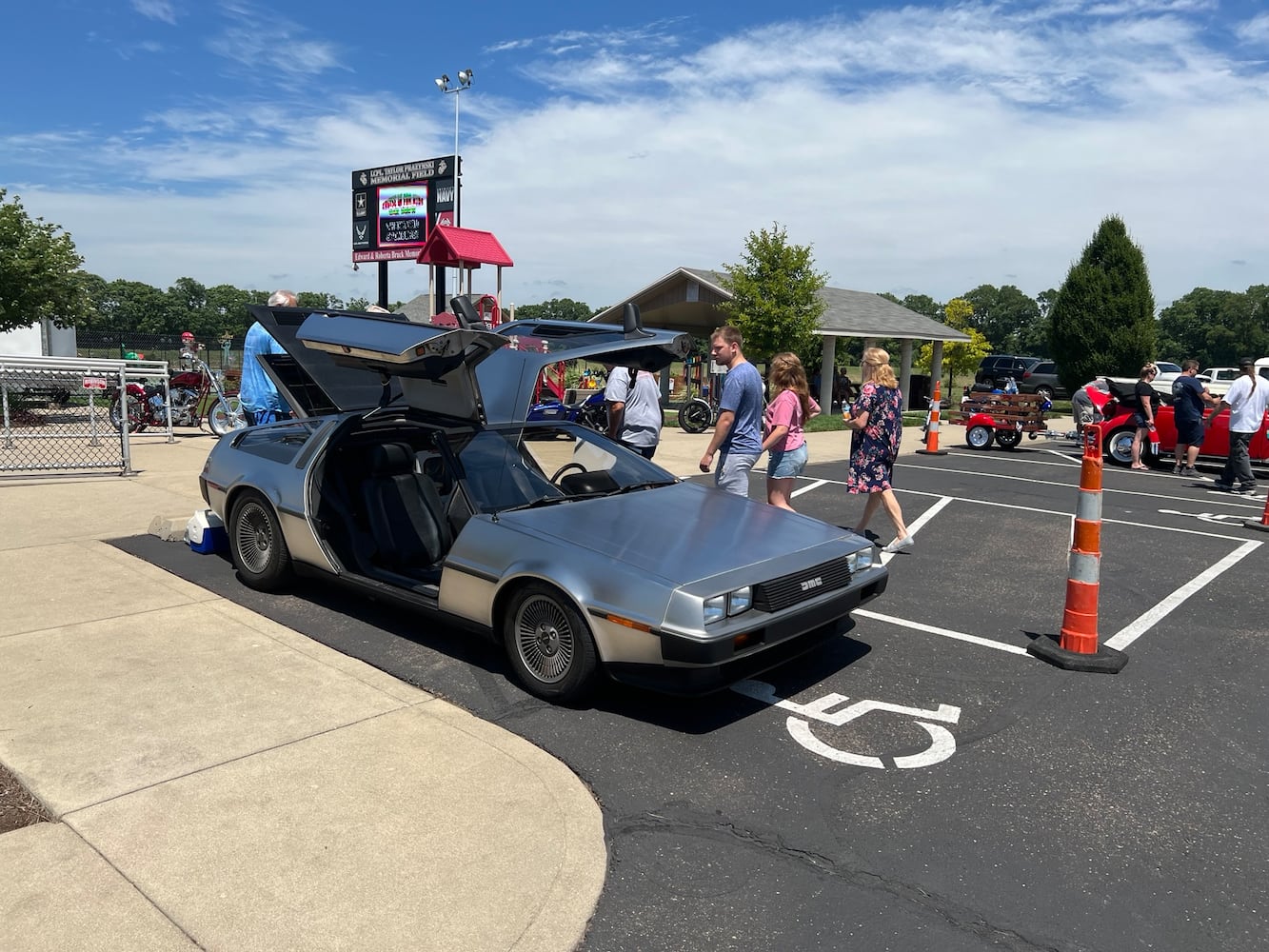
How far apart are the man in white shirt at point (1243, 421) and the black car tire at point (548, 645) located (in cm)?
1148

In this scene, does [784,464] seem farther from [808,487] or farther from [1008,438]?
[1008,438]

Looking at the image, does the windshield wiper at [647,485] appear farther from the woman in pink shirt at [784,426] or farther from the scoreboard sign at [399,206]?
the scoreboard sign at [399,206]

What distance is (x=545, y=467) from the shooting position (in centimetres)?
517

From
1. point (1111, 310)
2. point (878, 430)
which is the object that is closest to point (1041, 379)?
point (1111, 310)

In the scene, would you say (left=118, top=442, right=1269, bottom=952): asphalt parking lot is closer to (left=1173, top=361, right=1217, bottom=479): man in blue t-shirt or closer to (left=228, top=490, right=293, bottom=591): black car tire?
(left=228, top=490, right=293, bottom=591): black car tire

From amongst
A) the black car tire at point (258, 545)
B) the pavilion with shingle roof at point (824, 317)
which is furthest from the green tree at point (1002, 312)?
the black car tire at point (258, 545)

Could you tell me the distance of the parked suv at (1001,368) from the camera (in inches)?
1496

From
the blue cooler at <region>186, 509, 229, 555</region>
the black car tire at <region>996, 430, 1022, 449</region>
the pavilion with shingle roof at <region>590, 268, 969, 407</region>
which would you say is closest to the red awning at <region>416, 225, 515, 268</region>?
the pavilion with shingle roof at <region>590, 268, 969, 407</region>

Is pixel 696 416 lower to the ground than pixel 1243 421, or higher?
lower

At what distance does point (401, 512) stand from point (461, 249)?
56.5 ft

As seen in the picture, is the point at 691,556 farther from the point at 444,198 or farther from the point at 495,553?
the point at 444,198

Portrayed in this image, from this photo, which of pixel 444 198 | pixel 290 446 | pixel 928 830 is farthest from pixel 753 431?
pixel 444 198

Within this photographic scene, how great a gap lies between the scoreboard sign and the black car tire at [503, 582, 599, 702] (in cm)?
2558

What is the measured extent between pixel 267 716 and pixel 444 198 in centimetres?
2605
